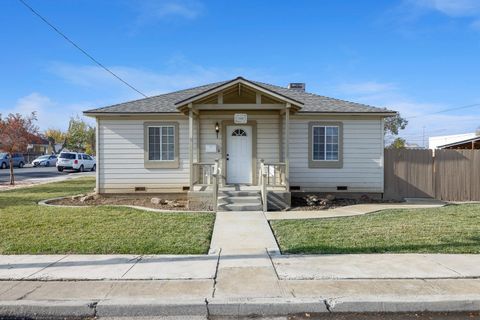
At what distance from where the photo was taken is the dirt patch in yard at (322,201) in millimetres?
11859

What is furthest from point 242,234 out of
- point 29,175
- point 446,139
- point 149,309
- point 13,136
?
point 446,139

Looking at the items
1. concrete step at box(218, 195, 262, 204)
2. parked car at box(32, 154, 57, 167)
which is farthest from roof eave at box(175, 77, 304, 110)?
parked car at box(32, 154, 57, 167)

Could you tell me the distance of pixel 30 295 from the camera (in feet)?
15.2

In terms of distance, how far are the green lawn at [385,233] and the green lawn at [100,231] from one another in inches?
77.5

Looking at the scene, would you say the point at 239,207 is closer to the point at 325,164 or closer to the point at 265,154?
the point at 265,154

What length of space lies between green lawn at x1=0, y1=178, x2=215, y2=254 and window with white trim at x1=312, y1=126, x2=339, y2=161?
5.53 meters

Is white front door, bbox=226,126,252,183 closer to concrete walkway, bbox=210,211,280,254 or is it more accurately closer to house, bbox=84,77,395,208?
house, bbox=84,77,395,208

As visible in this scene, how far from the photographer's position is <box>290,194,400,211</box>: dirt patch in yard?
38.9ft

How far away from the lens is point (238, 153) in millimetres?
13750

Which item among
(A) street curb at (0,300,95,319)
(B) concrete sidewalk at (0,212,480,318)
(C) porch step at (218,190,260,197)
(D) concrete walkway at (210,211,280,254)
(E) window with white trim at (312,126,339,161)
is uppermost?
(E) window with white trim at (312,126,339,161)

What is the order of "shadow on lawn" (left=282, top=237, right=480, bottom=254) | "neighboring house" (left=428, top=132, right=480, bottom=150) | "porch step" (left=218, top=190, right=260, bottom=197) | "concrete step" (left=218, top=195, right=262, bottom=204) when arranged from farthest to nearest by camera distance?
"neighboring house" (left=428, top=132, right=480, bottom=150)
"porch step" (left=218, top=190, right=260, bottom=197)
"concrete step" (left=218, top=195, right=262, bottom=204)
"shadow on lawn" (left=282, top=237, right=480, bottom=254)

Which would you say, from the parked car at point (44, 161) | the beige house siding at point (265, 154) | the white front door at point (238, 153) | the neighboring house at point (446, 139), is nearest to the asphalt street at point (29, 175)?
the parked car at point (44, 161)

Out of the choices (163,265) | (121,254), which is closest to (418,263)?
(163,265)

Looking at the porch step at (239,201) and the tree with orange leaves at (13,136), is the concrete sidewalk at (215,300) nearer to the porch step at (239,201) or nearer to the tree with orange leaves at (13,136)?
the porch step at (239,201)
